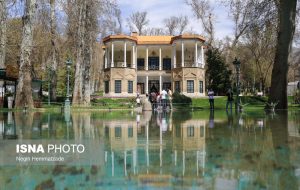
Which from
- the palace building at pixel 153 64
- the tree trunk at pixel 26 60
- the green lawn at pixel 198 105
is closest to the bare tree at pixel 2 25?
the tree trunk at pixel 26 60

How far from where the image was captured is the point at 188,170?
5168 mm

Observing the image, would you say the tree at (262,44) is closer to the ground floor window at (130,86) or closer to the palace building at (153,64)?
the palace building at (153,64)

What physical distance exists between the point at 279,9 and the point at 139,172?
1874 cm

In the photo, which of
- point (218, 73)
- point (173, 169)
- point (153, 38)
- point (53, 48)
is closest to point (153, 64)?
point (153, 38)

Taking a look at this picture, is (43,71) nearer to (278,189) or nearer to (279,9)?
(279,9)

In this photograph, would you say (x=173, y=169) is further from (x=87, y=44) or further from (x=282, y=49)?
(x=87, y=44)

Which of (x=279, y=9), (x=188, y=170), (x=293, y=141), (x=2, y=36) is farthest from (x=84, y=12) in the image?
(x=188, y=170)

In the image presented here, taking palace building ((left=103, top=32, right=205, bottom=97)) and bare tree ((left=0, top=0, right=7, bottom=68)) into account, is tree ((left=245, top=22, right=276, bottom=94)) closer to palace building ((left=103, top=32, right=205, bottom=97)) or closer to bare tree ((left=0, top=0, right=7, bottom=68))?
palace building ((left=103, top=32, right=205, bottom=97))

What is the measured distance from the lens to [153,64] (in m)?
58.2

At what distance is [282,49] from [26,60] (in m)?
15.8

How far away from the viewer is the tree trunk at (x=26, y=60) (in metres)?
22.6

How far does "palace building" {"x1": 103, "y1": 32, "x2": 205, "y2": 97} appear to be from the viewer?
52.0 metres

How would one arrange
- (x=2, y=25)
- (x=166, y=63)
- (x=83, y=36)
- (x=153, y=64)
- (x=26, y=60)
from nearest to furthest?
(x=26, y=60)
(x=2, y=25)
(x=83, y=36)
(x=153, y=64)
(x=166, y=63)

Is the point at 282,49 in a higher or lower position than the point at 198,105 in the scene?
higher
